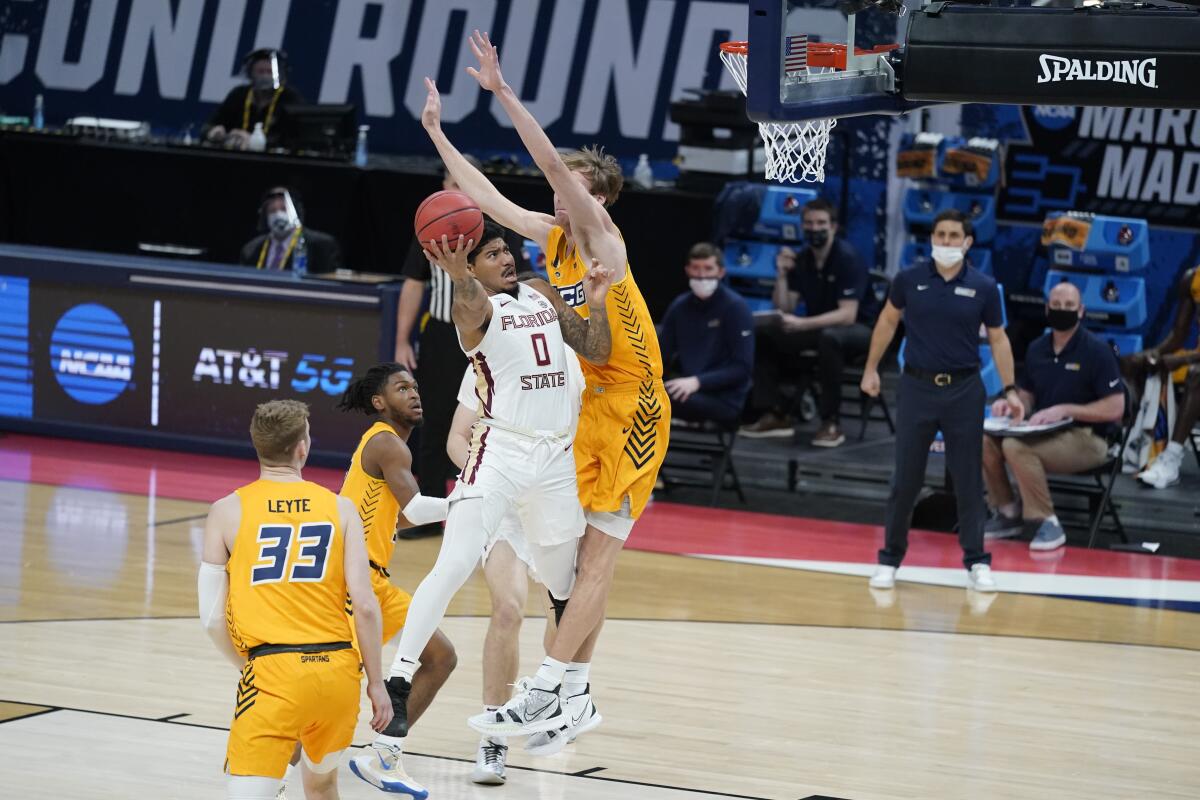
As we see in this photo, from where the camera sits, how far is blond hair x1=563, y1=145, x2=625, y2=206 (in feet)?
22.1

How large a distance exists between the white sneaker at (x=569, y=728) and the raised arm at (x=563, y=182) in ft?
5.07

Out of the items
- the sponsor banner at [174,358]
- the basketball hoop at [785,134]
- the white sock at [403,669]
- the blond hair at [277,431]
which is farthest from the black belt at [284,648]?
the sponsor banner at [174,358]

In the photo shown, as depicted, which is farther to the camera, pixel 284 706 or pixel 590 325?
pixel 590 325

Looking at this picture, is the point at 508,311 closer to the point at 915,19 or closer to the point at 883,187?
the point at 915,19

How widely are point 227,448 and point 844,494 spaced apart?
413cm

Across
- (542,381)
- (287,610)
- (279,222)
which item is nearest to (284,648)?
(287,610)

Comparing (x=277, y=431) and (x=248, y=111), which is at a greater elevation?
(x=248, y=111)

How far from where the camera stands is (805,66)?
21.8 ft

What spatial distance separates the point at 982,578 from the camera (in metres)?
10.0

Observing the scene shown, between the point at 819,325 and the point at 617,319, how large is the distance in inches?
235

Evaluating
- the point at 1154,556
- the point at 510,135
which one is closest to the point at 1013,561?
the point at 1154,556

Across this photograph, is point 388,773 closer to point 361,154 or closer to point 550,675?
point 550,675

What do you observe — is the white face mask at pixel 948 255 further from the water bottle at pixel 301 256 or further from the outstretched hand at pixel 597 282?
the water bottle at pixel 301 256

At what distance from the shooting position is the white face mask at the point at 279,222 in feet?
43.7
